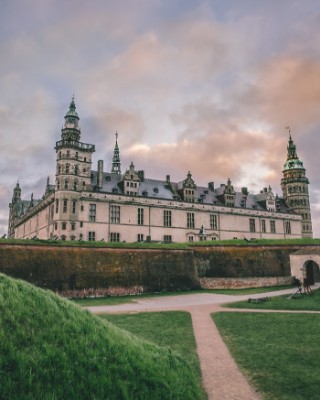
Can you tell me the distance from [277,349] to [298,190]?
67.4m

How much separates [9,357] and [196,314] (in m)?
15.1

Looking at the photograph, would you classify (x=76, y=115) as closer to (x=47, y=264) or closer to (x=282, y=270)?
(x=47, y=264)

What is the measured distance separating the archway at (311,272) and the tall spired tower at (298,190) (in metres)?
35.0

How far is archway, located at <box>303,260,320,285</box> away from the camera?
35.1 m

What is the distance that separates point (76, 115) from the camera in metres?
53.1

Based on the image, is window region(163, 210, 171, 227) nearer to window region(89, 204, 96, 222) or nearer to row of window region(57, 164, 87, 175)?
window region(89, 204, 96, 222)

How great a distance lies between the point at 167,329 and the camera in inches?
586

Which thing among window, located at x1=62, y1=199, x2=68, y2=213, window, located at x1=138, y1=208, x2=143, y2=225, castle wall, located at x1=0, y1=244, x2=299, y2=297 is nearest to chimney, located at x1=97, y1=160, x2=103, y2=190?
window, located at x1=62, y1=199, x2=68, y2=213

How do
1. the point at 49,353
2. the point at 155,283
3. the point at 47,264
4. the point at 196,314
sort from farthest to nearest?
1. the point at 155,283
2. the point at 47,264
3. the point at 196,314
4. the point at 49,353

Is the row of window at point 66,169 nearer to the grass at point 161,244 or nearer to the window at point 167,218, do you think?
the window at point 167,218

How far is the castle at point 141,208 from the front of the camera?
48.8 metres

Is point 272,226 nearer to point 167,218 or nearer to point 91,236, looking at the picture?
point 167,218

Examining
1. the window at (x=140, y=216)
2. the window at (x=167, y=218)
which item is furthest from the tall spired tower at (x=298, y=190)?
the window at (x=140, y=216)

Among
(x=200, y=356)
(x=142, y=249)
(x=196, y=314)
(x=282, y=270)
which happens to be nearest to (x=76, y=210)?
(x=142, y=249)
